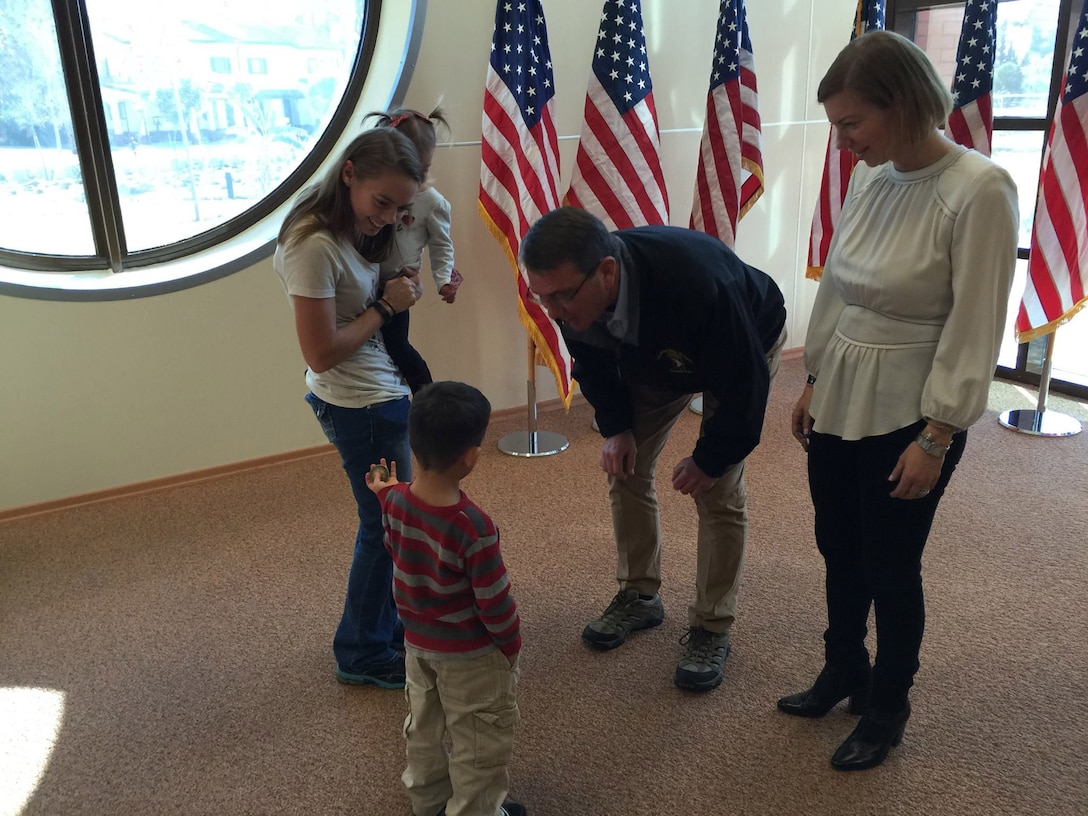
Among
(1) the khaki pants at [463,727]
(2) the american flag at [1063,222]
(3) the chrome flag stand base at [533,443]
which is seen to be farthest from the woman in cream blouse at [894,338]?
(2) the american flag at [1063,222]

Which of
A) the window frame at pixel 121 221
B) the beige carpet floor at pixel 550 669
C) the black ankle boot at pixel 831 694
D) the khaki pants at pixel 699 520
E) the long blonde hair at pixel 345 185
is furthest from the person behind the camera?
the window frame at pixel 121 221

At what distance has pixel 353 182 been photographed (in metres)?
1.83

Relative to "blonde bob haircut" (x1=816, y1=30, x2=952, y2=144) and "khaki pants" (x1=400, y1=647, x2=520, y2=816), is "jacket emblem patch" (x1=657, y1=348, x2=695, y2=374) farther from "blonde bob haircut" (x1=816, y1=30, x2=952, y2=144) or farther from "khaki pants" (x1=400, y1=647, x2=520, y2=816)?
"khaki pants" (x1=400, y1=647, x2=520, y2=816)

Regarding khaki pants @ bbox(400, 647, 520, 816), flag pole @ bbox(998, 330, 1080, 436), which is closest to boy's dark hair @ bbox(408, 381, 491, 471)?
khaki pants @ bbox(400, 647, 520, 816)

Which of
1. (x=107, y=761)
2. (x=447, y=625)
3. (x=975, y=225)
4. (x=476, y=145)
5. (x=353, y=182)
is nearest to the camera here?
(x=975, y=225)

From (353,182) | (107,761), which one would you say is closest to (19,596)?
(107,761)

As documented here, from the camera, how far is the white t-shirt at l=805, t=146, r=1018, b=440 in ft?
4.90

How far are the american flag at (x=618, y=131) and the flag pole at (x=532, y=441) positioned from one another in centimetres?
66

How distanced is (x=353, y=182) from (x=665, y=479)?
2.06 meters

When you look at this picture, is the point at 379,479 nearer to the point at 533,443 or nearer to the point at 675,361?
the point at 675,361

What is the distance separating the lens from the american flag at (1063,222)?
11.6ft

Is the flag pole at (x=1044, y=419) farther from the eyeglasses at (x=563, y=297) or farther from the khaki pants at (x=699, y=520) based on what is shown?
the eyeglasses at (x=563, y=297)

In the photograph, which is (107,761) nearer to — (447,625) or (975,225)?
(447,625)

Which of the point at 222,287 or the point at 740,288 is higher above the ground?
the point at 740,288
